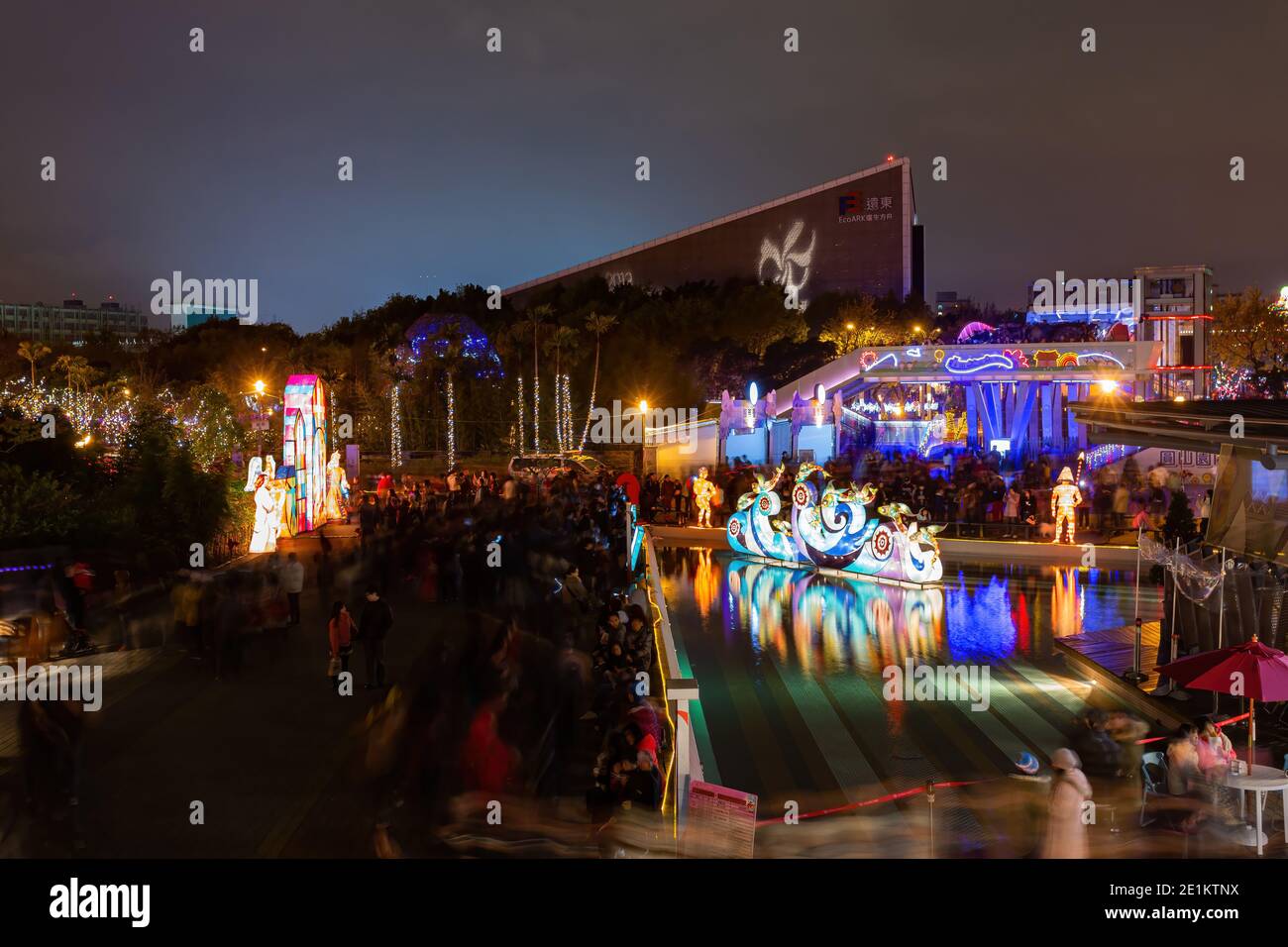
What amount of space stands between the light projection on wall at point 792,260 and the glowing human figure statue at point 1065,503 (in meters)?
40.4

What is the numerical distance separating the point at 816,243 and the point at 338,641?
176ft

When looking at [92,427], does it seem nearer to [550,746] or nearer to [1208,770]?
[550,746]

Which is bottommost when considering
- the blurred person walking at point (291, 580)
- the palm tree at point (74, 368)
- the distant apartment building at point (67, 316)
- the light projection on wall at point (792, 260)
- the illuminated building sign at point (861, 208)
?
the blurred person walking at point (291, 580)

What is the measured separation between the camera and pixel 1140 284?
47.9 m

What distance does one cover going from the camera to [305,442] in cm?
2352

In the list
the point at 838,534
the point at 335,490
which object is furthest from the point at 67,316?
the point at 838,534

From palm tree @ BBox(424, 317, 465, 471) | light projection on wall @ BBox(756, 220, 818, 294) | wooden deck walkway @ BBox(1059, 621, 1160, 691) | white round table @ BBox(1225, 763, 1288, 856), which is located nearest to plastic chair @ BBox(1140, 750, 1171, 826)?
white round table @ BBox(1225, 763, 1288, 856)

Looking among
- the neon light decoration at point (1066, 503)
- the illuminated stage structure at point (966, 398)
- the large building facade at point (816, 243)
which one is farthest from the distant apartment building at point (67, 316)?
the neon light decoration at point (1066, 503)

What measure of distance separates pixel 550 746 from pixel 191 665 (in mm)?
5880

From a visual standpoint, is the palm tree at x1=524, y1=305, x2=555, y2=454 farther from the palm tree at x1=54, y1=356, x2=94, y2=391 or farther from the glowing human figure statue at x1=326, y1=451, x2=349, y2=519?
the palm tree at x1=54, y1=356, x2=94, y2=391

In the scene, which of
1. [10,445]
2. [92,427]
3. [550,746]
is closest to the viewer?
[550,746]

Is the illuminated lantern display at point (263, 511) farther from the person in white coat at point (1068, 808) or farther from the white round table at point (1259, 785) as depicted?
the white round table at point (1259, 785)

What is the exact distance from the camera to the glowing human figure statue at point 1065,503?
21.5m
